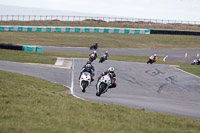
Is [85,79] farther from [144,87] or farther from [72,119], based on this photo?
[72,119]

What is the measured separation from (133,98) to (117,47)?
38887 mm

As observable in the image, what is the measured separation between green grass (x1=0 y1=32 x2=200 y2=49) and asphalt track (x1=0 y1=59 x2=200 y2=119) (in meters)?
25.0

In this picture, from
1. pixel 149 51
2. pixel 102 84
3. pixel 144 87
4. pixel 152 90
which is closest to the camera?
pixel 102 84

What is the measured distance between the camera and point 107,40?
61.8 meters

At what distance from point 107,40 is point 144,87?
40945 millimetres

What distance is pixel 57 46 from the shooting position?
51.8 m

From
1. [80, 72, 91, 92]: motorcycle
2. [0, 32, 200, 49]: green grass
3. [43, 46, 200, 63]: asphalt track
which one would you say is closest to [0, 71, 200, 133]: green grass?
[80, 72, 91, 92]: motorcycle

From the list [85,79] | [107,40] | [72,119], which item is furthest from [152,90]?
[107,40]

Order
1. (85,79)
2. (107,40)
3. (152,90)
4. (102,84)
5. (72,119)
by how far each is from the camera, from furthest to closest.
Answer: (107,40) → (152,90) → (85,79) → (102,84) → (72,119)

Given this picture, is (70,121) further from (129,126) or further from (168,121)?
(168,121)

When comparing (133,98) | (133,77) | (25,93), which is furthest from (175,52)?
(25,93)

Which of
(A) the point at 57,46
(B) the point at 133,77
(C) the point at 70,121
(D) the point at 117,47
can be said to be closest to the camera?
(C) the point at 70,121

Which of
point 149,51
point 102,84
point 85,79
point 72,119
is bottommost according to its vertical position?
point 72,119

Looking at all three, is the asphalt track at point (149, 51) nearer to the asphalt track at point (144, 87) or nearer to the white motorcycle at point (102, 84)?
the asphalt track at point (144, 87)
